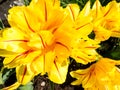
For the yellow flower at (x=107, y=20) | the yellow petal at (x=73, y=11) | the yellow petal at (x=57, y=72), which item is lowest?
the yellow petal at (x=57, y=72)

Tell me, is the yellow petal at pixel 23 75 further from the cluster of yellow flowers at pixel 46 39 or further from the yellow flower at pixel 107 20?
the yellow flower at pixel 107 20

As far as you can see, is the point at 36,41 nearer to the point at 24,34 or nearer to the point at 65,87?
the point at 24,34

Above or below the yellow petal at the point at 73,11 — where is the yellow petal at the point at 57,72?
below

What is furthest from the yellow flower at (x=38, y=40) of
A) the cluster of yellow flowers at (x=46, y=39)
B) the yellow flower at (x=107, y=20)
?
the yellow flower at (x=107, y=20)

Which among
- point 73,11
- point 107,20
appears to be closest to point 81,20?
point 73,11

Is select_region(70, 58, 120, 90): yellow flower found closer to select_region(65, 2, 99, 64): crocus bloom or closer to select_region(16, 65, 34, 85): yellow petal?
select_region(65, 2, 99, 64): crocus bloom

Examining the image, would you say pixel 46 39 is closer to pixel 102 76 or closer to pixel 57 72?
pixel 57 72

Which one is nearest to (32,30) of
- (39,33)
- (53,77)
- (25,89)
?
(39,33)
